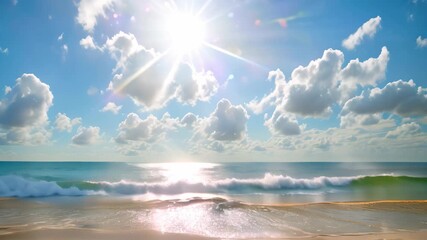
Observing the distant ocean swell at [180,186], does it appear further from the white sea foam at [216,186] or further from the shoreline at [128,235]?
the shoreline at [128,235]

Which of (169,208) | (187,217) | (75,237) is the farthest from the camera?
(169,208)

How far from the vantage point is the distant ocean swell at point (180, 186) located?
81.1 ft

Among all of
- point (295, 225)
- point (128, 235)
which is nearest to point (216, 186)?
point (295, 225)

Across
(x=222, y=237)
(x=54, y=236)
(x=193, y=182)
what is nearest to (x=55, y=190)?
(x=193, y=182)

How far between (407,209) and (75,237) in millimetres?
16183

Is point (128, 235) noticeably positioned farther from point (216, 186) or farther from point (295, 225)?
point (216, 186)

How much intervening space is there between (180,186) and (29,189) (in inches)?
492

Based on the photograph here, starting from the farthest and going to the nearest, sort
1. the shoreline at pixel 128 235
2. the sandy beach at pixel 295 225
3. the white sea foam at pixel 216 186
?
the white sea foam at pixel 216 186 < the sandy beach at pixel 295 225 < the shoreline at pixel 128 235

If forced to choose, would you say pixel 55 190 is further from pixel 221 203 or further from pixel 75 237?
pixel 75 237

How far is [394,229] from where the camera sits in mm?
11336

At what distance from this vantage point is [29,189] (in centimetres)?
2480

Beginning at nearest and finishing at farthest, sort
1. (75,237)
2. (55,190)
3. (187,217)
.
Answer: (75,237) → (187,217) → (55,190)

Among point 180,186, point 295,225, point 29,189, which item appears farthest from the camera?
point 180,186

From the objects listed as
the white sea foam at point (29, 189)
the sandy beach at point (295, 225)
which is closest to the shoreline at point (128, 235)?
the sandy beach at point (295, 225)
